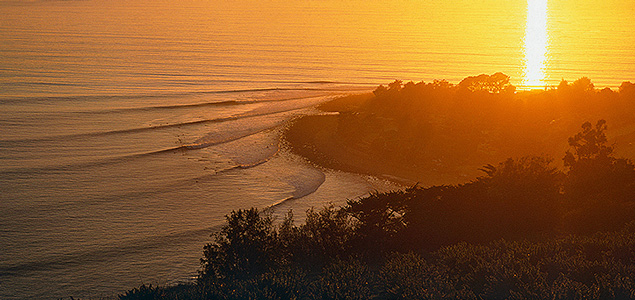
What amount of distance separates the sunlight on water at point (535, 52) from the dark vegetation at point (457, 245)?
47564 millimetres

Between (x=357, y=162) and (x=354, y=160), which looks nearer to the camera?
(x=357, y=162)

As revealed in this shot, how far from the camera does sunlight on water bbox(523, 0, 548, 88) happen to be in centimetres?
7427

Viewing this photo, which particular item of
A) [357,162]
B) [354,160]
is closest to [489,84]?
[354,160]

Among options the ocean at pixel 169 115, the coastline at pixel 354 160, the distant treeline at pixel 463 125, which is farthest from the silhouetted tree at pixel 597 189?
the ocean at pixel 169 115

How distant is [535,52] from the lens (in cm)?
9838

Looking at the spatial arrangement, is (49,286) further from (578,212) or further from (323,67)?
(323,67)

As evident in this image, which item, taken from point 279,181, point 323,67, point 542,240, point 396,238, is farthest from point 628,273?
point 323,67

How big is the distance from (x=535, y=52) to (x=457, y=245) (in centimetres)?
8797

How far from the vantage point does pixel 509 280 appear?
14.2 metres

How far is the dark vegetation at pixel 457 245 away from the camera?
45.8 feet

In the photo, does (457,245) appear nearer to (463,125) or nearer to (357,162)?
(357,162)

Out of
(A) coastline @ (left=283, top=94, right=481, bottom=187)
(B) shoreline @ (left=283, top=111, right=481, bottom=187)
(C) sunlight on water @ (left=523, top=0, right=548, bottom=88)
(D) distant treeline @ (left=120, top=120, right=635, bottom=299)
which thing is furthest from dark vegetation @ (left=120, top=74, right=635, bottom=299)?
(C) sunlight on water @ (left=523, top=0, right=548, bottom=88)

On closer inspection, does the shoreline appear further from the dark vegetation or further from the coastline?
the dark vegetation

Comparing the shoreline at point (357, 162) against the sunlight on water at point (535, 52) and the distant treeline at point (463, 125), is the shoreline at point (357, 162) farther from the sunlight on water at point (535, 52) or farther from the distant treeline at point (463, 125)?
the sunlight on water at point (535, 52)
